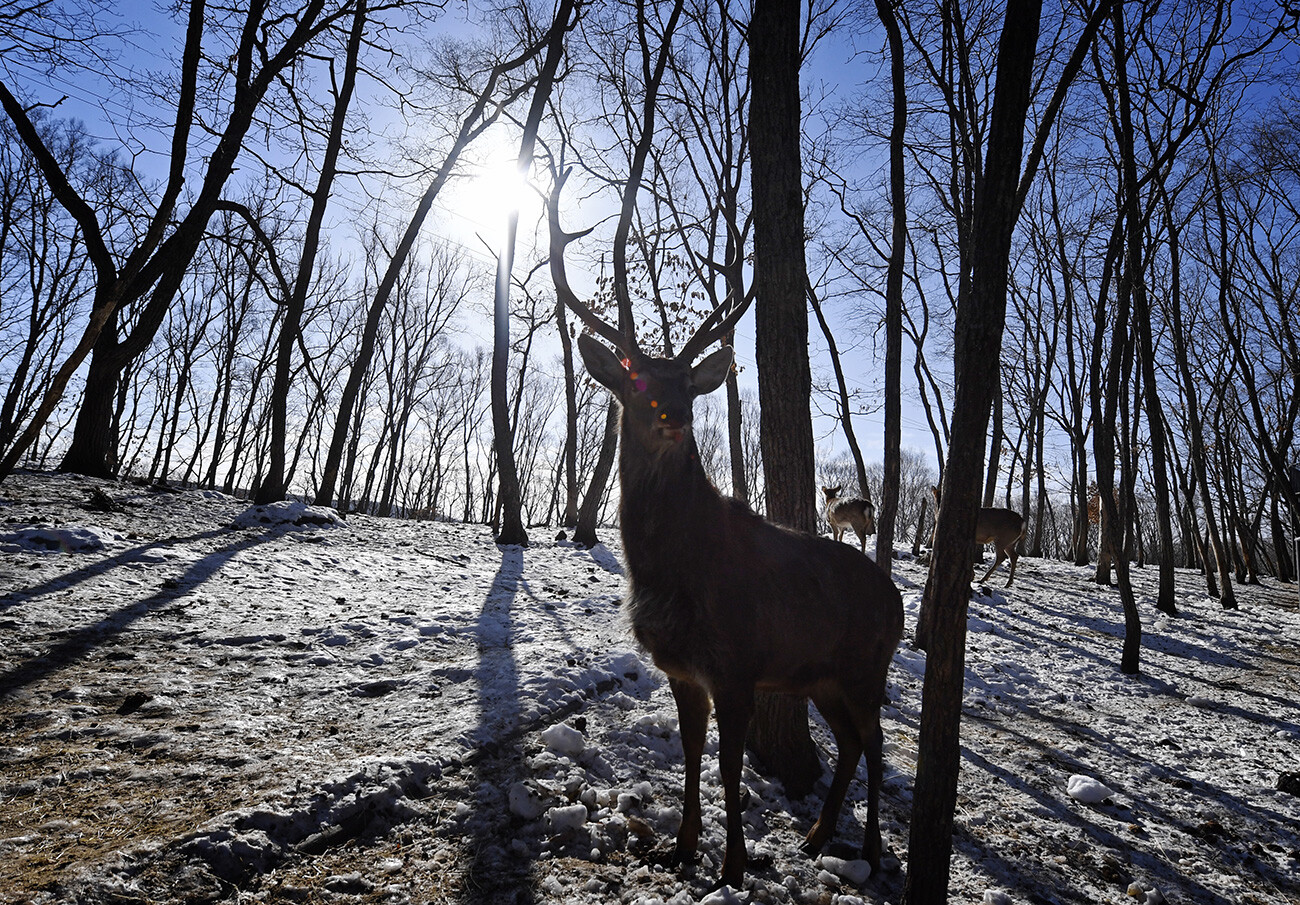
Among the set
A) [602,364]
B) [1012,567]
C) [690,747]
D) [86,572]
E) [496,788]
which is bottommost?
[496,788]

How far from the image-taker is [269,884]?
94.3 inches

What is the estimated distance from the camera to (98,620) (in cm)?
502

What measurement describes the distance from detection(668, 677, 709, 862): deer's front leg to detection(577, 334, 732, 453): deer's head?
146 cm

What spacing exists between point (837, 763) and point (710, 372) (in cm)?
276

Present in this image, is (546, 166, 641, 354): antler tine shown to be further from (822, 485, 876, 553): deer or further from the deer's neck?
(822, 485, 876, 553): deer

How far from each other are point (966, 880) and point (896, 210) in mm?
8728

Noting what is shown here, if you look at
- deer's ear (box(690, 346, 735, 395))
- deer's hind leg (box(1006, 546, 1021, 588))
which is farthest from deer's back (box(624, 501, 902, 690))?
deer's hind leg (box(1006, 546, 1021, 588))

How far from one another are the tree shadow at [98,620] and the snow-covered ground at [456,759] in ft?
0.10

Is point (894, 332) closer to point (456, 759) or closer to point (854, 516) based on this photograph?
point (456, 759)

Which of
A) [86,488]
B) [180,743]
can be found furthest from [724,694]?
[86,488]

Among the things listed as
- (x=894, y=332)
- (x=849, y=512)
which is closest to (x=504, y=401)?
(x=894, y=332)

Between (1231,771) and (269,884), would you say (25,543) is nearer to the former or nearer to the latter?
(269,884)

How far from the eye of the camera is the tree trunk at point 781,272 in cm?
471

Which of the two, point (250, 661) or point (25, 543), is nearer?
point (250, 661)
